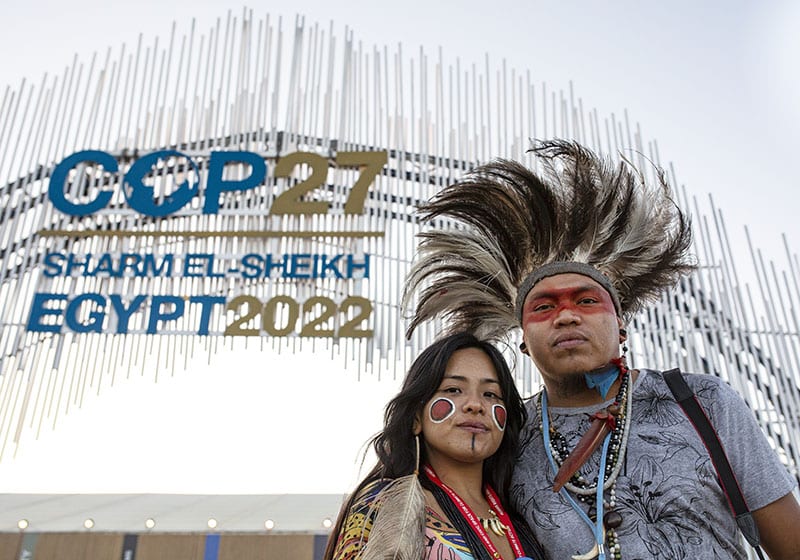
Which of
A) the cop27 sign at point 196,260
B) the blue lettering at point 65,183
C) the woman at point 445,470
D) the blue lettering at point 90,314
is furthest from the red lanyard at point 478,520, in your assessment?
the blue lettering at point 65,183

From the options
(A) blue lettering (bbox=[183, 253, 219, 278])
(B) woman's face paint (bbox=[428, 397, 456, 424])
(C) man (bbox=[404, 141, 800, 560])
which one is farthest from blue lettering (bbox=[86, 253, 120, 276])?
(B) woman's face paint (bbox=[428, 397, 456, 424])

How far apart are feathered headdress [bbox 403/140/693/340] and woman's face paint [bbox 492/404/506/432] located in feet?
1.31

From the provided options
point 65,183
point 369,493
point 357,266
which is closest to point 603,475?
point 369,493

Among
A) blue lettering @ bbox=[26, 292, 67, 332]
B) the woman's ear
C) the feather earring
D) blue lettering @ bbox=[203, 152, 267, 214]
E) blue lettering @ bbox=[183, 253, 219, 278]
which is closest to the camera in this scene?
the feather earring

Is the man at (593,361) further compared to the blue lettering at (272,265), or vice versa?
the blue lettering at (272,265)

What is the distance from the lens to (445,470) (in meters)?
2.13

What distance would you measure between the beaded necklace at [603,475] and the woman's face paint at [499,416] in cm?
14

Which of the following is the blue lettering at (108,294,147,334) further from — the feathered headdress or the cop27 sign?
the feathered headdress

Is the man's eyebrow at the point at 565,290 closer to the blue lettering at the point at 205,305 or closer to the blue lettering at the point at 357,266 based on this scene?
the blue lettering at the point at 357,266

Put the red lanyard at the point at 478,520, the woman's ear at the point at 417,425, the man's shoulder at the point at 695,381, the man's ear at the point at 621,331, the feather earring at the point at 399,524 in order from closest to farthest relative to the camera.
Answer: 1. the feather earring at the point at 399,524
2. the red lanyard at the point at 478,520
3. the man's shoulder at the point at 695,381
4. the woman's ear at the point at 417,425
5. the man's ear at the point at 621,331

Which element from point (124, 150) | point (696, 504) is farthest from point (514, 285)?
point (124, 150)

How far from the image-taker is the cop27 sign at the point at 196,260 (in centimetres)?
650

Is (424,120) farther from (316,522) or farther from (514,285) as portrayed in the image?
(514,285)

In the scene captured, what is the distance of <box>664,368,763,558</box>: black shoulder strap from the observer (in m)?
1.83
